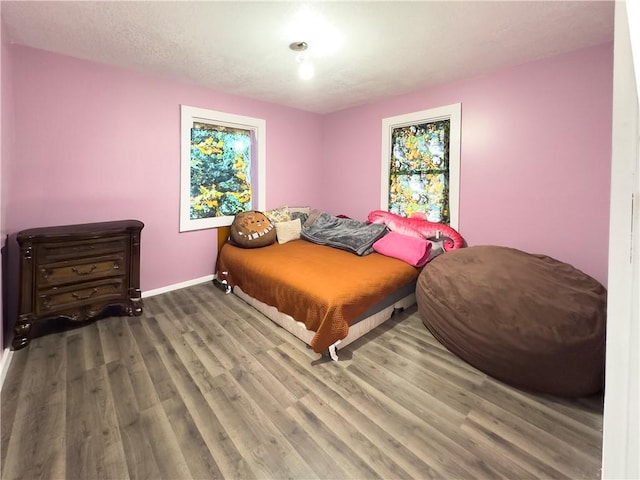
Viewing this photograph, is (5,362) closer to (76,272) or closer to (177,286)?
(76,272)

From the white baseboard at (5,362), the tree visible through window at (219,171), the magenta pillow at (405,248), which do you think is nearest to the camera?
the white baseboard at (5,362)

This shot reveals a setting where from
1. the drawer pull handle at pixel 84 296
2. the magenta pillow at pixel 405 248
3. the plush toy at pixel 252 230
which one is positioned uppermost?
the plush toy at pixel 252 230

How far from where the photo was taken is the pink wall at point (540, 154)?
238 cm

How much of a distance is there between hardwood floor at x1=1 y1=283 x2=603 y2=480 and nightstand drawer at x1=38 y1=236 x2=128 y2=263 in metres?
0.65

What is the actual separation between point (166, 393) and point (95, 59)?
2880mm

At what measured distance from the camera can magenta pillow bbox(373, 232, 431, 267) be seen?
294cm

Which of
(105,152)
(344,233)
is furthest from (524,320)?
(105,152)

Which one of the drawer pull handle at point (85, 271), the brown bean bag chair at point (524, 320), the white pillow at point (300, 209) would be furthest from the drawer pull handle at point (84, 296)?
the brown bean bag chair at point (524, 320)

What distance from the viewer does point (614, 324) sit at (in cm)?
67

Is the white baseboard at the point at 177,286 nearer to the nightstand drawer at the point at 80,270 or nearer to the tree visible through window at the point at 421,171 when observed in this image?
the nightstand drawer at the point at 80,270

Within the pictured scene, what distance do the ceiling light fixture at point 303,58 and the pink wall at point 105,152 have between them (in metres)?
1.42

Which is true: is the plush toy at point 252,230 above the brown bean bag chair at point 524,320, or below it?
above

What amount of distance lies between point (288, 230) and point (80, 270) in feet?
6.93

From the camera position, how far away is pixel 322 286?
2.30m
